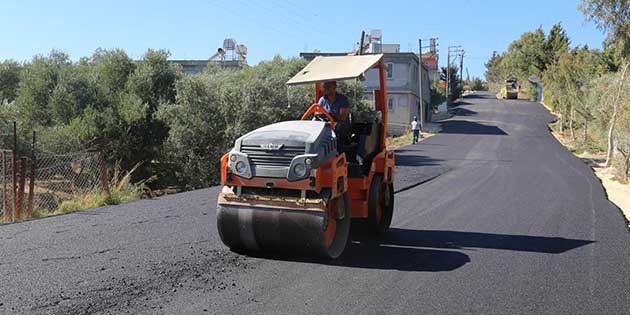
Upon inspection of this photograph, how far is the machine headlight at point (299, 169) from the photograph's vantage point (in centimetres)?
681

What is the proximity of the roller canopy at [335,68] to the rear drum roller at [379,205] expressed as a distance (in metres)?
1.56

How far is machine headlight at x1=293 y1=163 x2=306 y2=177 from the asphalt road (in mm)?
1047

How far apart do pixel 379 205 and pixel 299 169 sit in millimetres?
2525

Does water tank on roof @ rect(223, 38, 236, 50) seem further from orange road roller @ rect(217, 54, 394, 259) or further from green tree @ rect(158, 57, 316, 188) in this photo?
orange road roller @ rect(217, 54, 394, 259)

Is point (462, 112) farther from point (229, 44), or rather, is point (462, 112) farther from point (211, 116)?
point (211, 116)

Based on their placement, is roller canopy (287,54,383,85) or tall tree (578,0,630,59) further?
tall tree (578,0,630,59)

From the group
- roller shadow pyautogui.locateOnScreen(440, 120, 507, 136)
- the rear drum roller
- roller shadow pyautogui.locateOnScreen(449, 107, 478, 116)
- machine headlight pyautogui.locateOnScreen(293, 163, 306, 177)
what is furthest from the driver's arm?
roller shadow pyautogui.locateOnScreen(449, 107, 478, 116)

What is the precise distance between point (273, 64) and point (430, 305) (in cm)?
2972

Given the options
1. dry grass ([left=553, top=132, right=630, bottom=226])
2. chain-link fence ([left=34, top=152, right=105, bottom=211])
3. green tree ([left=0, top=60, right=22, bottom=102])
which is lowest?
dry grass ([left=553, top=132, right=630, bottom=226])

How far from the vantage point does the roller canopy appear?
7.98 m

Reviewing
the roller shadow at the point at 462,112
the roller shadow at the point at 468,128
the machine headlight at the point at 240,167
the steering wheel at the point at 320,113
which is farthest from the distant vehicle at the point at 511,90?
the machine headlight at the point at 240,167

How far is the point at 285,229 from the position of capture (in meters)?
6.88

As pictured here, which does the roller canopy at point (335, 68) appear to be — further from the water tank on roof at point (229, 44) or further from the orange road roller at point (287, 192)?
the water tank on roof at point (229, 44)

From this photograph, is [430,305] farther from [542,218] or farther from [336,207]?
[542,218]
